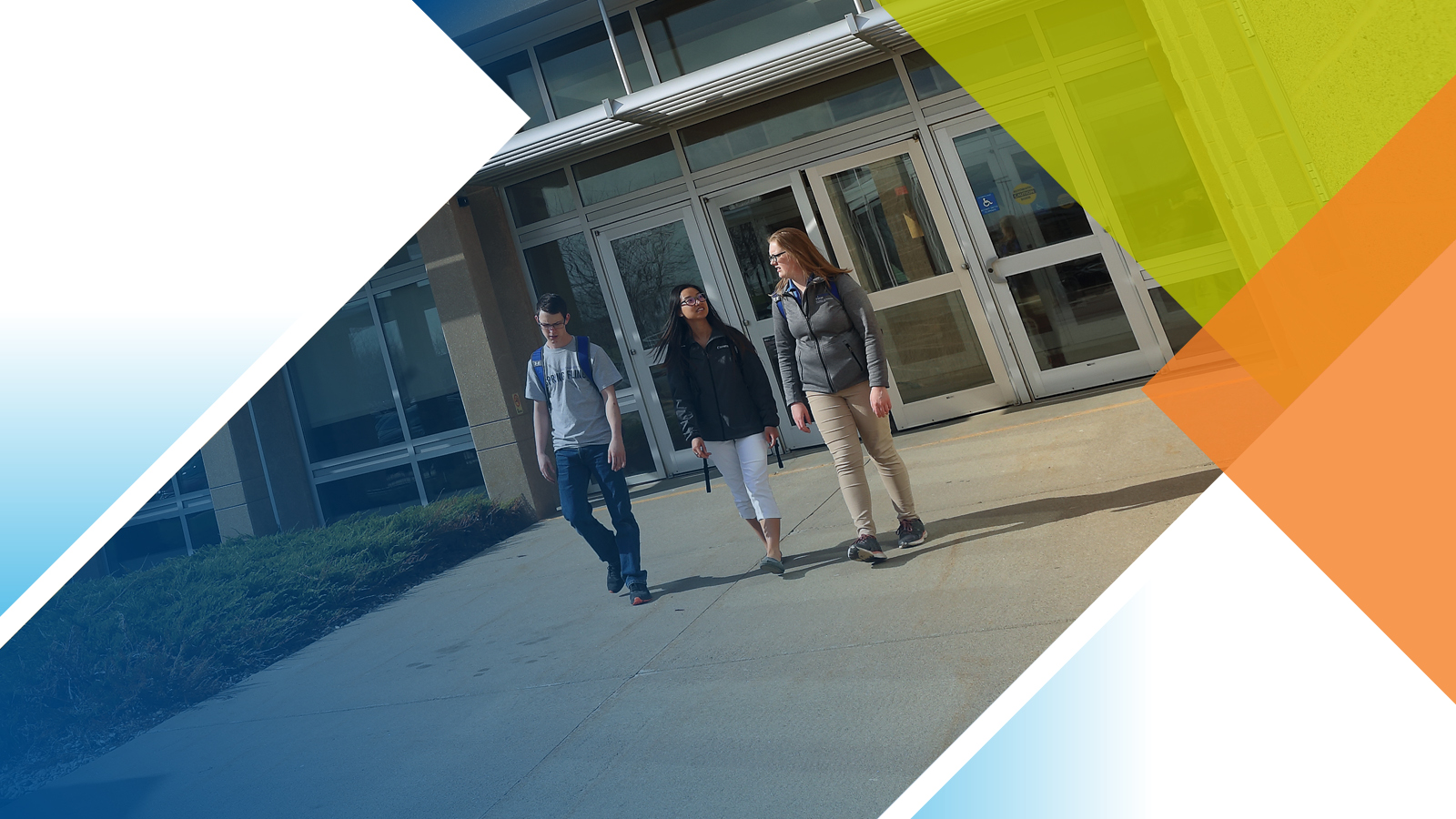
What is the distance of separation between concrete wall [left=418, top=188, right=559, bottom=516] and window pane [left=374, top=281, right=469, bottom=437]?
101 centimetres

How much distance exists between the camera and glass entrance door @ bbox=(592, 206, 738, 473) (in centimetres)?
945

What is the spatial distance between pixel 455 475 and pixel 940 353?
5574 millimetres

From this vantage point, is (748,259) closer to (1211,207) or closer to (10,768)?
(1211,207)

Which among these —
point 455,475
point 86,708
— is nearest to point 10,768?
point 86,708

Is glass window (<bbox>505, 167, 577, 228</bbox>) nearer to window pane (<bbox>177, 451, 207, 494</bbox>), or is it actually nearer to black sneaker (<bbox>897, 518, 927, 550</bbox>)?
window pane (<bbox>177, 451, 207, 494</bbox>)

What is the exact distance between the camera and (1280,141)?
389 cm

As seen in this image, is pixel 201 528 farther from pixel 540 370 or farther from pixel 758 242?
pixel 540 370

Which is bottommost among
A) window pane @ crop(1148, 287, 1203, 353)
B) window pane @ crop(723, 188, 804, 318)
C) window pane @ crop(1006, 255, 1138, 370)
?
window pane @ crop(1148, 287, 1203, 353)

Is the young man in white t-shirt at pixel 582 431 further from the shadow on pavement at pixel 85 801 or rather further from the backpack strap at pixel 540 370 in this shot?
the shadow on pavement at pixel 85 801

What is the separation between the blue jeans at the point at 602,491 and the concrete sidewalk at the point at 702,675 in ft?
1.02

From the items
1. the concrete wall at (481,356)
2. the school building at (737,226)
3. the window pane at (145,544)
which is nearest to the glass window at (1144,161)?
the school building at (737,226)
